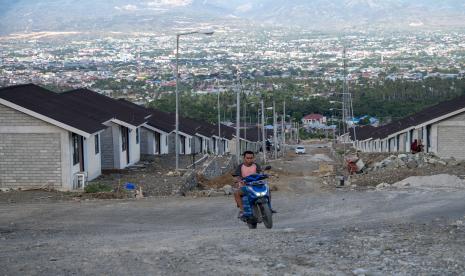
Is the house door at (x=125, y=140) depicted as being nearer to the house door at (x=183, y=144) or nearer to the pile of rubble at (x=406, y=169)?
the pile of rubble at (x=406, y=169)

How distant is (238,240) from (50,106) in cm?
1549

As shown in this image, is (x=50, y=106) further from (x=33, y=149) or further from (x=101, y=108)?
(x=101, y=108)

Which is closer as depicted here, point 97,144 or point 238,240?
point 238,240

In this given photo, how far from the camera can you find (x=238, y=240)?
38.4ft

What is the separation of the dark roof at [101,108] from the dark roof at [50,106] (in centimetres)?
94

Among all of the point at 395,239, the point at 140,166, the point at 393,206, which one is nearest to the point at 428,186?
the point at 393,206

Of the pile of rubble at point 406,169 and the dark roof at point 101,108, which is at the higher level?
the dark roof at point 101,108

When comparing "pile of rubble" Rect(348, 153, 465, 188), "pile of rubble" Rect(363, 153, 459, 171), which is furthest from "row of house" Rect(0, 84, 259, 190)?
"pile of rubble" Rect(363, 153, 459, 171)

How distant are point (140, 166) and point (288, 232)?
66.2 feet

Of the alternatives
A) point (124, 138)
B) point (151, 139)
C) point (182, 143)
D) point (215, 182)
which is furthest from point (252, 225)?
point (182, 143)

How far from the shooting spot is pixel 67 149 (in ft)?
78.0

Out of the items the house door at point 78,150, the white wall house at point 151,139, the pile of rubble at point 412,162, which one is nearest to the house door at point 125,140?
the house door at point 78,150

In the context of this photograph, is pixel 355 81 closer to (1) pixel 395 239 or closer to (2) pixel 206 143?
(2) pixel 206 143

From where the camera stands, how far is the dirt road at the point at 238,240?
32.3 feet
